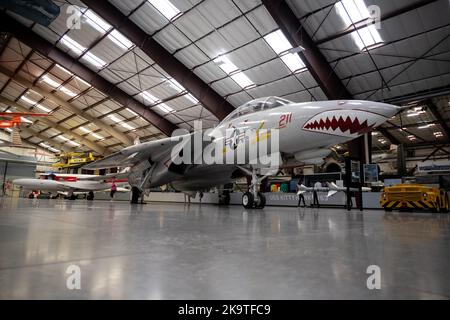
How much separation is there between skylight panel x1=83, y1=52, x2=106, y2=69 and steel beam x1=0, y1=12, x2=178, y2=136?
3.89 ft

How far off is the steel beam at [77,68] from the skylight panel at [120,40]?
201 inches

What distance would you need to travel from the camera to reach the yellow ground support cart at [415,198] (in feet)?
24.2

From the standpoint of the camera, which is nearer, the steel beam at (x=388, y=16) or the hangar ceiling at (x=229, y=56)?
the steel beam at (x=388, y=16)

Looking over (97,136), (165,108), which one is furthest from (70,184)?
(97,136)

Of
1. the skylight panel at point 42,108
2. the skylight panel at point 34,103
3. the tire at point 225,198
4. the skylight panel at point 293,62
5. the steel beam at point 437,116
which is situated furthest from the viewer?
the skylight panel at point 42,108

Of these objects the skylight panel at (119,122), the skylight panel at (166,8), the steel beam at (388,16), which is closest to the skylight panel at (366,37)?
the steel beam at (388,16)

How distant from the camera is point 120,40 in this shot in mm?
15961

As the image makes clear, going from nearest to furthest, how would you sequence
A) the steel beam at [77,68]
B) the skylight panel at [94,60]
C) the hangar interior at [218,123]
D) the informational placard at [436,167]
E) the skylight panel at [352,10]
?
the hangar interior at [218,123], the skylight panel at [352,10], the informational placard at [436,167], the steel beam at [77,68], the skylight panel at [94,60]

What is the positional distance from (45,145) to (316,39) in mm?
44855

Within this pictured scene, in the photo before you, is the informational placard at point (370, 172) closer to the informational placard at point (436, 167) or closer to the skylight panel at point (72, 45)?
the informational placard at point (436, 167)

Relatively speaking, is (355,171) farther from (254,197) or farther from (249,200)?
(249,200)

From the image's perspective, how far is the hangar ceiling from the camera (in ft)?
36.8

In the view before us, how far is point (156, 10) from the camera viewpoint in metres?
13.3

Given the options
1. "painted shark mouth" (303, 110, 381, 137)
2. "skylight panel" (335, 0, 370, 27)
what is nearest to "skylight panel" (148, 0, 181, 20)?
"skylight panel" (335, 0, 370, 27)
